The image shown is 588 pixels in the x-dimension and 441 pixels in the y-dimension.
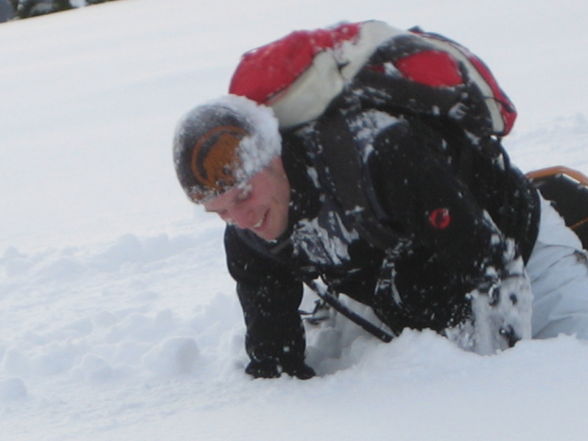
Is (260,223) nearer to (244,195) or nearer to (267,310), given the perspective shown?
(244,195)

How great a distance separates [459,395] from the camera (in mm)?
1652

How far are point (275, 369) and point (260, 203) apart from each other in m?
0.47

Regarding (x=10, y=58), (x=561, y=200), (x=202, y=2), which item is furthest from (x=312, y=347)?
(x=202, y=2)

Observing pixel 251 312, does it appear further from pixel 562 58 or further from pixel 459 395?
pixel 562 58

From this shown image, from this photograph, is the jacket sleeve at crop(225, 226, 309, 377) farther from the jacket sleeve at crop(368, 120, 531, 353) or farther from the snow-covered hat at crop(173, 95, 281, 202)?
the snow-covered hat at crop(173, 95, 281, 202)

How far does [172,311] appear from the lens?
273 cm

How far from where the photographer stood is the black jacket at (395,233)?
182 cm

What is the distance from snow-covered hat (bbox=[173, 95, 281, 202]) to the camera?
1.74 metres

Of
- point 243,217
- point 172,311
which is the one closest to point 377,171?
point 243,217

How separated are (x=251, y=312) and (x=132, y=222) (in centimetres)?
163

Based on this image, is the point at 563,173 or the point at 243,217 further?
the point at 563,173

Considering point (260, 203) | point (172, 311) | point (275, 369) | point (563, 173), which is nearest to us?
point (260, 203)

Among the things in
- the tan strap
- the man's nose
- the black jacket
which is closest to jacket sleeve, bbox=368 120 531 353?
the black jacket

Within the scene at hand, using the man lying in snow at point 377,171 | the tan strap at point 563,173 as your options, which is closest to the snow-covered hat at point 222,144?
the man lying in snow at point 377,171
